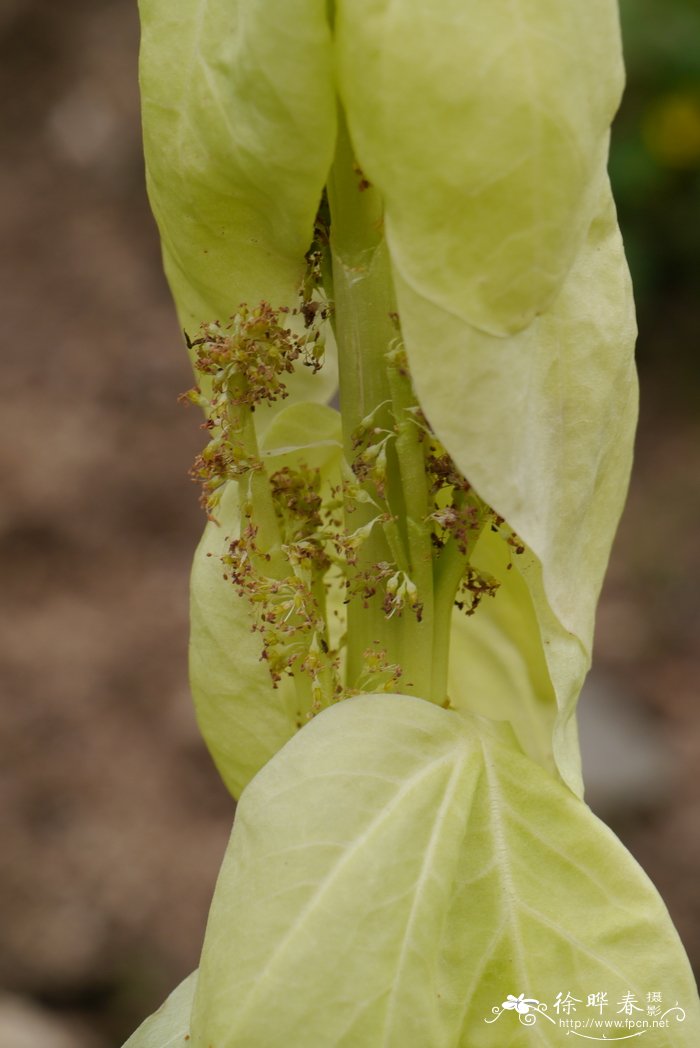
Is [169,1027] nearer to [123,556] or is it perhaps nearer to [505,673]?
[505,673]

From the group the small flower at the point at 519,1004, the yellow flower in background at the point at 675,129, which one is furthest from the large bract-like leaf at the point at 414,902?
the yellow flower in background at the point at 675,129

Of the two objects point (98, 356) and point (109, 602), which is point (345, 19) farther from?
point (98, 356)

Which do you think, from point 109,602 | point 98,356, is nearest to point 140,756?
point 109,602

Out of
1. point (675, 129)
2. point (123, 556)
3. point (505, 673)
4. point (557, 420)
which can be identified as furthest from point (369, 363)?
point (675, 129)

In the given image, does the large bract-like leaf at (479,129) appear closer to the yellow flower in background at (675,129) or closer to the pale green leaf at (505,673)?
the pale green leaf at (505,673)

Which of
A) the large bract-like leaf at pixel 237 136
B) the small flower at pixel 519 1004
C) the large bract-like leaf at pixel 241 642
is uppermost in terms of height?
the large bract-like leaf at pixel 237 136

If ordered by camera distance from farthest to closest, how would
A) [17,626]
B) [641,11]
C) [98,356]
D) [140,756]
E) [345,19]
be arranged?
[98,356], [641,11], [17,626], [140,756], [345,19]

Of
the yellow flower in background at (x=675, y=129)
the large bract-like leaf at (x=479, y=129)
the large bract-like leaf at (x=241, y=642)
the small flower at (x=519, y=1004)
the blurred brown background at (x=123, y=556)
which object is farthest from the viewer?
the yellow flower in background at (x=675, y=129)

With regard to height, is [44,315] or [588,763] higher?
[44,315]

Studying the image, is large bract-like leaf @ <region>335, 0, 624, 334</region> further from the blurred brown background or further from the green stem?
the blurred brown background
